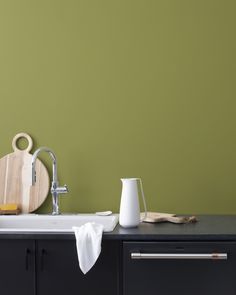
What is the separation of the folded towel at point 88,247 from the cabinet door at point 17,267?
0.25 metres

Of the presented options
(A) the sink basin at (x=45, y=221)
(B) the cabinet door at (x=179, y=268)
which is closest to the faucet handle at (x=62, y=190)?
(A) the sink basin at (x=45, y=221)

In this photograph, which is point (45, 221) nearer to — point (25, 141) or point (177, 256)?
point (25, 141)

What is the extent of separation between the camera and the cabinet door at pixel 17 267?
1.96 metres

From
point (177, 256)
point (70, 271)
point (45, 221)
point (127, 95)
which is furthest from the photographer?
point (127, 95)

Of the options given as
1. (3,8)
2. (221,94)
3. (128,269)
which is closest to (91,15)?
(3,8)

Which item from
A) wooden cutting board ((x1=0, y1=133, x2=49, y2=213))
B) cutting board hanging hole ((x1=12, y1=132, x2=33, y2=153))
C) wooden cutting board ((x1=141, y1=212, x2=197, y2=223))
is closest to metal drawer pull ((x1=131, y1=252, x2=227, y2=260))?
wooden cutting board ((x1=141, y1=212, x2=197, y2=223))

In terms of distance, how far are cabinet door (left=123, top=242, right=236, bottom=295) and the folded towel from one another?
0.43ft

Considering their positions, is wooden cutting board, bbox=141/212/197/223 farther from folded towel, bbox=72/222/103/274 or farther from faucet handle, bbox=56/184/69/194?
faucet handle, bbox=56/184/69/194

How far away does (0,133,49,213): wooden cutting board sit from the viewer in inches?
101

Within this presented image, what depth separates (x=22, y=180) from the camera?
2.58m

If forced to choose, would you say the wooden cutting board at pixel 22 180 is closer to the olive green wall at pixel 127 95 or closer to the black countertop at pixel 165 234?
the olive green wall at pixel 127 95

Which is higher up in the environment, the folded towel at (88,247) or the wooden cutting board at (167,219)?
the wooden cutting board at (167,219)

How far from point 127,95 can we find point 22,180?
2.64ft

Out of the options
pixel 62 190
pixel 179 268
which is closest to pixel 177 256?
pixel 179 268
